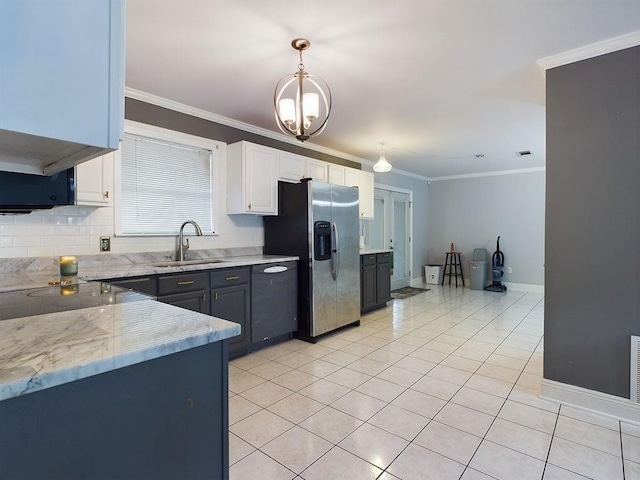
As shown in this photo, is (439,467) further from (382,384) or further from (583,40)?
(583,40)

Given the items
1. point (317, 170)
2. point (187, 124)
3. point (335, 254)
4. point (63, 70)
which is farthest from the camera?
point (317, 170)

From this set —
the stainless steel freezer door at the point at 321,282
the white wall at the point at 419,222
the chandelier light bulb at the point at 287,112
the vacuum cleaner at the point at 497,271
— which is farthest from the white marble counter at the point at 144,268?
the vacuum cleaner at the point at 497,271

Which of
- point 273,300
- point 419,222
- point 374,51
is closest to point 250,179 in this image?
point 273,300

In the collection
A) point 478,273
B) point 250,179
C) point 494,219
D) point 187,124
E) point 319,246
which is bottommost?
point 478,273

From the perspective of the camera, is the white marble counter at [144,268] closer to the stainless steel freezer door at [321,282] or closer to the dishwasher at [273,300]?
the dishwasher at [273,300]

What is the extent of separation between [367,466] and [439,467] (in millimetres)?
373

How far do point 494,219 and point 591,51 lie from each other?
527 centimetres

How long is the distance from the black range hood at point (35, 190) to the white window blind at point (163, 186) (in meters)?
1.59

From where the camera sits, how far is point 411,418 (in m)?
2.27

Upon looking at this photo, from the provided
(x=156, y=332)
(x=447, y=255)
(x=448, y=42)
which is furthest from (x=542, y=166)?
(x=156, y=332)

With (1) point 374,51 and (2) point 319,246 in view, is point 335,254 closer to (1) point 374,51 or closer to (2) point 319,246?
(2) point 319,246

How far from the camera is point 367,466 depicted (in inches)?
71.4

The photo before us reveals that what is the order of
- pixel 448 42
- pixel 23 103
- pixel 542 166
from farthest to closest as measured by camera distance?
pixel 542 166
pixel 448 42
pixel 23 103

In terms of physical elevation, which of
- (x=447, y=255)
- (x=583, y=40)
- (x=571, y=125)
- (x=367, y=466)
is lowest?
(x=367, y=466)
